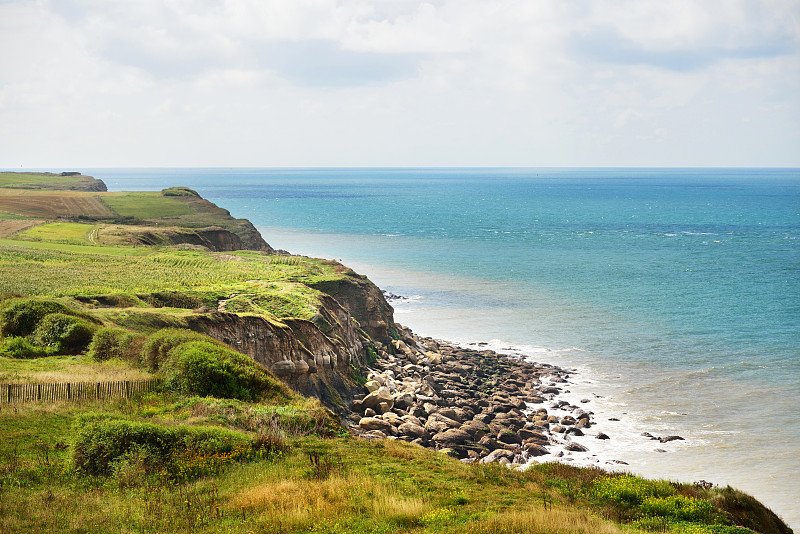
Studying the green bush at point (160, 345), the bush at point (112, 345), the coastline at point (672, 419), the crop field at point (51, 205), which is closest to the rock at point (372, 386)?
the coastline at point (672, 419)

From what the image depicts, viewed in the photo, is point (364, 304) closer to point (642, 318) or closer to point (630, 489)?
point (642, 318)

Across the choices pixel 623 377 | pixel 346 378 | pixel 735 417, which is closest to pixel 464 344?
pixel 623 377

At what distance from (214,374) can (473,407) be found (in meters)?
20.6

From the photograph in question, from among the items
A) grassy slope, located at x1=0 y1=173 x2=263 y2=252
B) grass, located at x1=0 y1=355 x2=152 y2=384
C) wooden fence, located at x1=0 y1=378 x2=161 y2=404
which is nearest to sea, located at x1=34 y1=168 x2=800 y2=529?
grassy slope, located at x1=0 y1=173 x2=263 y2=252

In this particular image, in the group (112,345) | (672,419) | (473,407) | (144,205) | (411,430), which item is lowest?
(473,407)

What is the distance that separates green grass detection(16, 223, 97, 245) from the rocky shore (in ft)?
128

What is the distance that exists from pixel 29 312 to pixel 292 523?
1905cm

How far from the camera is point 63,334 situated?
2538 cm

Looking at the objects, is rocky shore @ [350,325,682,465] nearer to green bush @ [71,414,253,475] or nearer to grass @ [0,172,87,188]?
green bush @ [71,414,253,475]

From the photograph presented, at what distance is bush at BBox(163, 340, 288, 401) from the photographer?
829 inches

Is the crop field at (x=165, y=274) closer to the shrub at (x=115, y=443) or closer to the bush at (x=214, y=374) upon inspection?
the bush at (x=214, y=374)

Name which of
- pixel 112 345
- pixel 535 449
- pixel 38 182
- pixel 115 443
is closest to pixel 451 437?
pixel 535 449

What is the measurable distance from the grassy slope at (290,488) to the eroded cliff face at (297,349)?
28.9 ft

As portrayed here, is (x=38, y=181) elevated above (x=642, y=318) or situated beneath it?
elevated above
